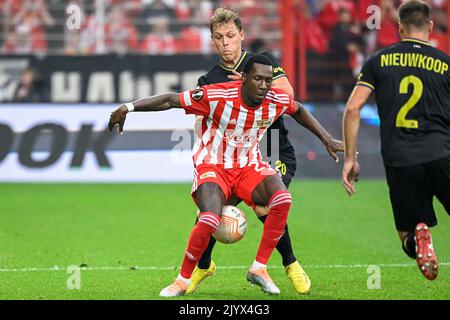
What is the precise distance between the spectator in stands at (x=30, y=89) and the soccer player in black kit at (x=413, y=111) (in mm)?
11520

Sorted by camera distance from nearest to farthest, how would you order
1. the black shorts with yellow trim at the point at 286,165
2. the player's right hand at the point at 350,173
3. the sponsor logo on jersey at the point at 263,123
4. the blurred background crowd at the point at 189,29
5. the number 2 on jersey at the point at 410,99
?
the number 2 on jersey at the point at 410,99 < the player's right hand at the point at 350,173 < the sponsor logo on jersey at the point at 263,123 < the black shorts with yellow trim at the point at 286,165 < the blurred background crowd at the point at 189,29

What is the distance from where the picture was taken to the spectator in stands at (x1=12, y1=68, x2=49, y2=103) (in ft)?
57.6

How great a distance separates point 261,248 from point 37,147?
32.0 ft

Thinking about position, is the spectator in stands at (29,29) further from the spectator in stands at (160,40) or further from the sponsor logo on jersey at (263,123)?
the sponsor logo on jersey at (263,123)

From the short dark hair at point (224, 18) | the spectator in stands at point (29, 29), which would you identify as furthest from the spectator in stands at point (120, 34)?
the short dark hair at point (224, 18)

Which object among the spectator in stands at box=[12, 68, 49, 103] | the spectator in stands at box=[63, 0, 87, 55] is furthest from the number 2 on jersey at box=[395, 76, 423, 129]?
the spectator in stands at box=[63, 0, 87, 55]

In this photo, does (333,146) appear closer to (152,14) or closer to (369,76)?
(369,76)

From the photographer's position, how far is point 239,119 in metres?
7.82

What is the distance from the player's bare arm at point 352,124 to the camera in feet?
22.6

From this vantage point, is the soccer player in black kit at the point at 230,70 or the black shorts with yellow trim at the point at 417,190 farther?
the soccer player in black kit at the point at 230,70

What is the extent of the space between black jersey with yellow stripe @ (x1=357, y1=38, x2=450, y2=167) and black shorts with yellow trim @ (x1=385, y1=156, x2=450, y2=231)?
59 mm

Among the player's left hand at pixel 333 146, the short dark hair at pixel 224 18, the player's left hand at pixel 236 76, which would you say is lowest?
the player's left hand at pixel 333 146

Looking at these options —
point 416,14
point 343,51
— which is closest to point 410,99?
point 416,14

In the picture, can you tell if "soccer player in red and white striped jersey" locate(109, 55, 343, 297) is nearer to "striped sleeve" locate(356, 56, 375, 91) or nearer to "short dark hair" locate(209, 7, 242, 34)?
"short dark hair" locate(209, 7, 242, 34)
